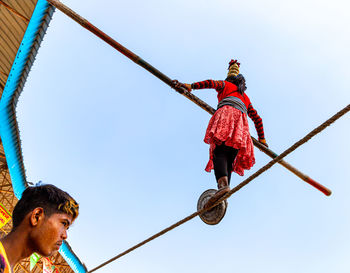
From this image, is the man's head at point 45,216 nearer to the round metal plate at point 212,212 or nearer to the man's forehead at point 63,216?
the man's forehead at point 63,216

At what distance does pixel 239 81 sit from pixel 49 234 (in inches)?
125

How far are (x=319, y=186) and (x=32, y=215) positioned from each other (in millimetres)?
2976

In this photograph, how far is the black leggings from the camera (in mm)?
3418

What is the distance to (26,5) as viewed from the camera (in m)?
4.73

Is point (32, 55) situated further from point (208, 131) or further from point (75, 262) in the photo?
point (75, 262)

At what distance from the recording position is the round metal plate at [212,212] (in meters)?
3.47

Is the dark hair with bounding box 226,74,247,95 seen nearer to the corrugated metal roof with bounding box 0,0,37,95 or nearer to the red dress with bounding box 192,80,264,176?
the red dress with bounding box 192,80,264,176

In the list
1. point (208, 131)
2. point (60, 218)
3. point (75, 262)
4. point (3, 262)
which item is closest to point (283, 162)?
point (208, 131)

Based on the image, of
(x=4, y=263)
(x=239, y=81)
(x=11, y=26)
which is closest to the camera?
(x=4, y=263)

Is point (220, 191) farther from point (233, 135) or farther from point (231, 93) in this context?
point (231, 93)

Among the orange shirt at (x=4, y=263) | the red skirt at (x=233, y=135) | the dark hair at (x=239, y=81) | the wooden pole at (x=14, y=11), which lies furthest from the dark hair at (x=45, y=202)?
the wooden pole at (x=14, y=11)

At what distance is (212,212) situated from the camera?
140 inches

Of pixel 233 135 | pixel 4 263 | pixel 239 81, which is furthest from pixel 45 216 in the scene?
pixel 239 81

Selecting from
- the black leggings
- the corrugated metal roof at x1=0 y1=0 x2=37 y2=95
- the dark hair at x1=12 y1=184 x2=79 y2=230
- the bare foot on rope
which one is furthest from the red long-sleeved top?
the corrugated metal roof at x1=0 y1=0 x2=37 y2=95
